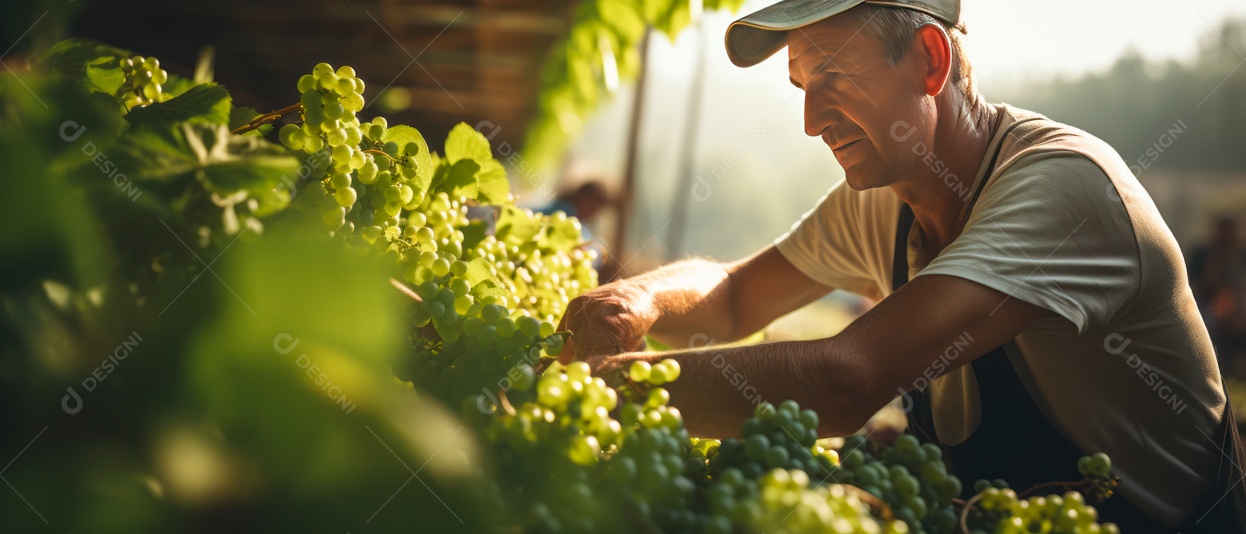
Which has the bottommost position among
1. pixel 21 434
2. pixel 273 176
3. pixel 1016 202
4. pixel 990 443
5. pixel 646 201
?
pixel 21 434

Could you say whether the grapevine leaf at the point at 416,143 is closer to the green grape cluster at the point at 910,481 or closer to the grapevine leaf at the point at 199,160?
the grapevine leaf at the point at 199,160

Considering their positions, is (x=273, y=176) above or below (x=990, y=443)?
below

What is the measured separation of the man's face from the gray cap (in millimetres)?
37

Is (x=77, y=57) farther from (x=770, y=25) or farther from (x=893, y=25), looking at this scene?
(x=893, y=25)

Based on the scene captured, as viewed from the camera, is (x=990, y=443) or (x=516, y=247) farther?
(x=990, y=443)

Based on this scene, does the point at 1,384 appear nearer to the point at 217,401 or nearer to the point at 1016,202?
the point at 217,401

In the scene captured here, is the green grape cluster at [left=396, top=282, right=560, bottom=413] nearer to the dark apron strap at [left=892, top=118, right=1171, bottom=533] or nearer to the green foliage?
the dark apron strap at [left=892, top=118, right=1171, bottom=533]

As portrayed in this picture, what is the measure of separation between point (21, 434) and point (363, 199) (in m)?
0.44

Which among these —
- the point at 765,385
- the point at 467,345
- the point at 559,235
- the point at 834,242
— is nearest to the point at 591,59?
the point at 834,242

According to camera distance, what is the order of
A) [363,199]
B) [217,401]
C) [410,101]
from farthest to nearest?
[410,101] < [363,199] < [217,401]

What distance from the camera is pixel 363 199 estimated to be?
730mm

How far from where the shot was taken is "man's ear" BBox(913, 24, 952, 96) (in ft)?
3.97

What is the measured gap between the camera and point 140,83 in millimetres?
695

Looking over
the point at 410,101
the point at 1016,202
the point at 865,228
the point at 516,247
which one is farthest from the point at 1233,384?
the point at 410,101
